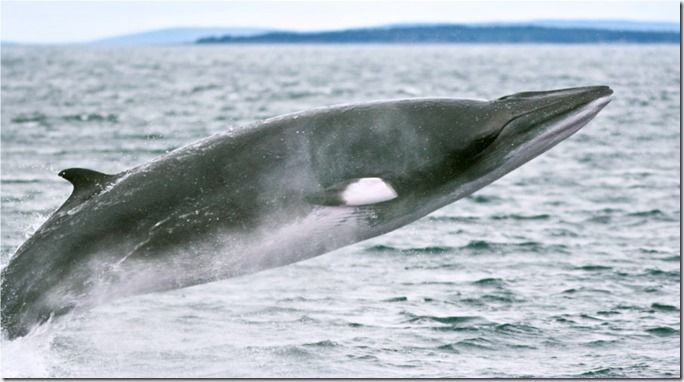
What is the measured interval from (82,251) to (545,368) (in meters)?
4.70

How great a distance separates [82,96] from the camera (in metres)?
60.6

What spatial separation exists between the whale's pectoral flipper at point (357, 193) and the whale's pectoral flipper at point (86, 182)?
6.23 ft

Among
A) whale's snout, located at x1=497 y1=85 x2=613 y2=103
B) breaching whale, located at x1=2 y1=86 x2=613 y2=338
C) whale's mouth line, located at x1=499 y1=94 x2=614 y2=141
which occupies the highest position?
whale's snout, located at x1=497 y1=85 x2=613 y2=103

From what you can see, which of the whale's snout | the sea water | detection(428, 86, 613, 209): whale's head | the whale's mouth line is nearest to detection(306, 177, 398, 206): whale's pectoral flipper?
detection(428, 86, 613, 209): whale's head

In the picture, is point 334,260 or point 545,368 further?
point 334,260

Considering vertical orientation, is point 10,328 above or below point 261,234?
below

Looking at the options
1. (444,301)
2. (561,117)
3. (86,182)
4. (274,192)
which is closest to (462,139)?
(561,117)

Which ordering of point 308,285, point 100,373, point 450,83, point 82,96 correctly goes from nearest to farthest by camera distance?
1. point 100,373
2. point 308,285
3. point 82,96
4. point 450,83

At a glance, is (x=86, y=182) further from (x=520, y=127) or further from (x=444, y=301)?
(x=444, y=301)

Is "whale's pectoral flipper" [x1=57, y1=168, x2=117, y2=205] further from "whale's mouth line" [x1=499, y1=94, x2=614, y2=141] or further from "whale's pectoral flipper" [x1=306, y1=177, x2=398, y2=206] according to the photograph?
"whale's mouth line" [x1=499, y1=94, x2=614, y2=141]

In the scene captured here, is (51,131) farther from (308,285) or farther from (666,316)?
(666,316)

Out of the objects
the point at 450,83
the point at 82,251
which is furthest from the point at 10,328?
the point at 450,83

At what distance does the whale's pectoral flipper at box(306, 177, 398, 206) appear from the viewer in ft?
30.1

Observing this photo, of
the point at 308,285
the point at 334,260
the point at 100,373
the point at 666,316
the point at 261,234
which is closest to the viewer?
the point at 261,234
